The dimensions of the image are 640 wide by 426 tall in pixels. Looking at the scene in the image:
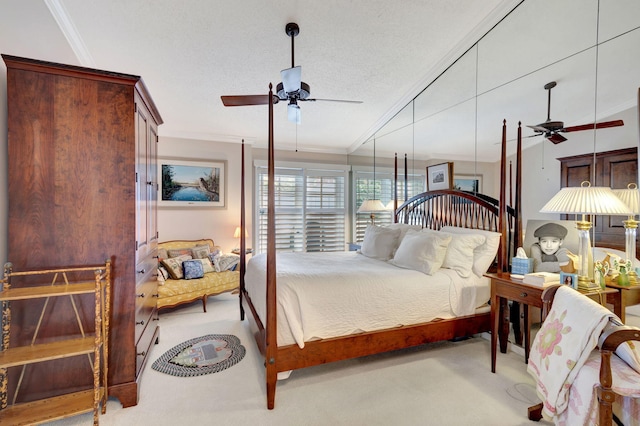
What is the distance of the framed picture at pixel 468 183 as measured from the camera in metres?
2.86

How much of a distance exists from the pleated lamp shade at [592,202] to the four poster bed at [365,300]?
2.20 ft

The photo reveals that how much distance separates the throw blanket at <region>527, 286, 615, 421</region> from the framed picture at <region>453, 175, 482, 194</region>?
147 centimetres

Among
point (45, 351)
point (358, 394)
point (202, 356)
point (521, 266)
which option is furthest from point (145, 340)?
point (521, 266)

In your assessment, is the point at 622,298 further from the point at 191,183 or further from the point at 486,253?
the point at 191,183

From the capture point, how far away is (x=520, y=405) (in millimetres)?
1884

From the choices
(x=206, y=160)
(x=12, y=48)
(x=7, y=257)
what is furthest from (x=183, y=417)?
(x=206, y=160)

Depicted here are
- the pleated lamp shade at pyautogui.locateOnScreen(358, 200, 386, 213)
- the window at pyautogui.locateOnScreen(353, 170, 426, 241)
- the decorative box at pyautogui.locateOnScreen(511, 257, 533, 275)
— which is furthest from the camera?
the pleated lamp shade at pyautogui.locateOnScreen(358, 200, 386, 213)

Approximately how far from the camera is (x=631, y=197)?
1659mm

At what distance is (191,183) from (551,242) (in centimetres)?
503

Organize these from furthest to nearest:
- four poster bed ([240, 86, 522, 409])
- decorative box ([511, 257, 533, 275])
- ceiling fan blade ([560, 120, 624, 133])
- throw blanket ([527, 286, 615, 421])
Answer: decorative box ([511, 257, 533, 275])
four poster bed ([240, 86, 522, 409])
ceiling fan blade ([560, 120, 624, 133])
throw blanket ([527, 286, 615, 421])

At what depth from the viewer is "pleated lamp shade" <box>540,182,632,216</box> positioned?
1663mm

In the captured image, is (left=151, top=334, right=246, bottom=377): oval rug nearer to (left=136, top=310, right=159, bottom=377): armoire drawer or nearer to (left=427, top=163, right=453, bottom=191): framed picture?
(left=136, top=310, right=159, bottom=377): armoire drawer

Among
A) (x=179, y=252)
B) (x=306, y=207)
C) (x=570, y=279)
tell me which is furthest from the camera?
(x=306, y=207)

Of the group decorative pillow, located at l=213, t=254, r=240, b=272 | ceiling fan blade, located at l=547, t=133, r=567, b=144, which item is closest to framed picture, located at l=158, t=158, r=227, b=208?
decorative pillow, located at l=213, t=254, r=240, b=272
